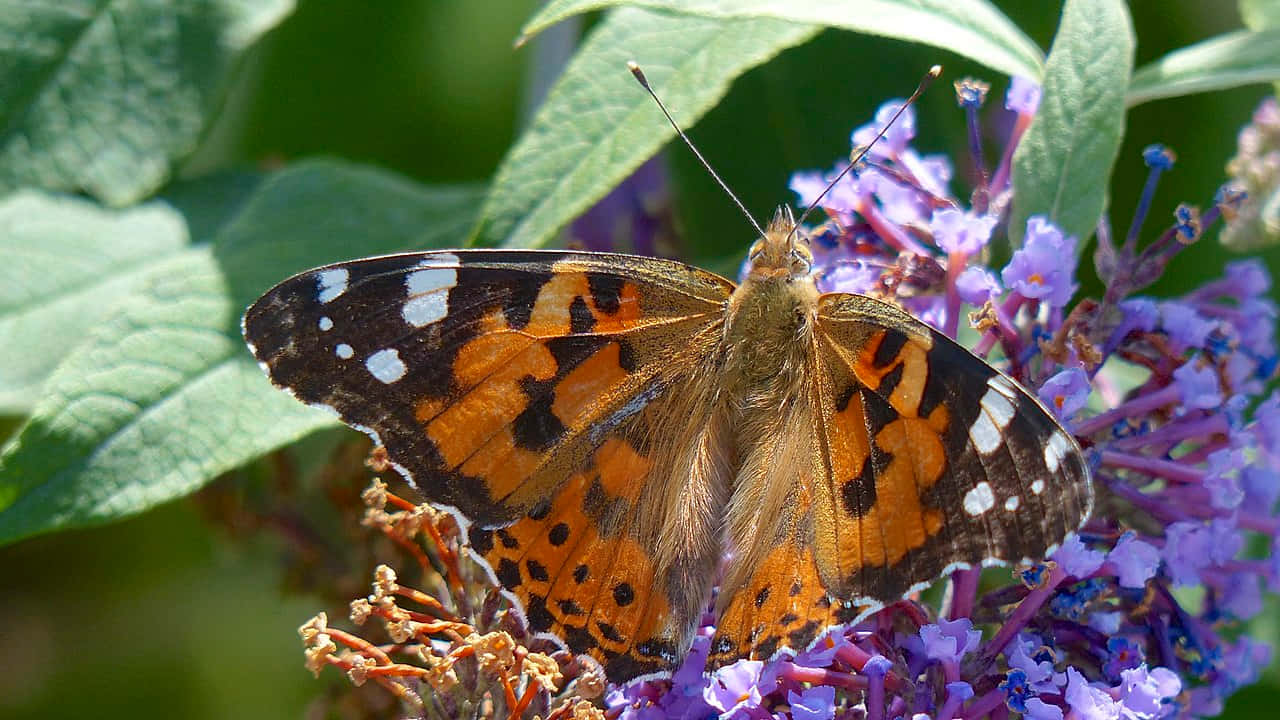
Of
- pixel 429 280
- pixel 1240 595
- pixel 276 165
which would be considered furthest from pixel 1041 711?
pixel 276 165

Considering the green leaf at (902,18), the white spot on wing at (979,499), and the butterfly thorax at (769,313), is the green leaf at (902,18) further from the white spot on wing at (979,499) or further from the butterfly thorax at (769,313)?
the white spot on wing at (979,499)

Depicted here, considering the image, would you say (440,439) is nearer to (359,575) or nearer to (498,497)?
(498,497)

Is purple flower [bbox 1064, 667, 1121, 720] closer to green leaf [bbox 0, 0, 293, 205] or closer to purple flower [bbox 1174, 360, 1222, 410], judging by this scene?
purple flower [bbox 1174, 360, 1222, 410]

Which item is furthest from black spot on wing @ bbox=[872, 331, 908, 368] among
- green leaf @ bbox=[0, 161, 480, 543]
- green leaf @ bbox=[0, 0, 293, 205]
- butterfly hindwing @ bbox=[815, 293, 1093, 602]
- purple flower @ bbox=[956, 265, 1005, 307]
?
green leaf @ bbox=[0, 0, 293, 205]

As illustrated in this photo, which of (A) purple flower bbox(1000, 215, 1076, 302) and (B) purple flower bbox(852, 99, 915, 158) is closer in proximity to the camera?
(A) purple flower bbox(1000, 215, 1076, 302)

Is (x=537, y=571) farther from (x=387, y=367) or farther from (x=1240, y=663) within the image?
(x=1240, y=663)

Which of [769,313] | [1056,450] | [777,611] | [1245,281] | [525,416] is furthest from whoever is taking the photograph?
[1245,281]

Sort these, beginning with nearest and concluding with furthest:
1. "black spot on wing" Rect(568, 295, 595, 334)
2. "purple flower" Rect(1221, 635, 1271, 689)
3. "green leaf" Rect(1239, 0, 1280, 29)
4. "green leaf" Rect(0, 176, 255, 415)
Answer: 1. "black spot on wing" Rect(568, 295, 595, 334)
2. "purple flower" Rect(1221, 635, 1271, 689)
3. "green leaf" Rect(1239, 0, 1280, 29)
4. "green leaf" Rect(0, 176, 255, 415)
